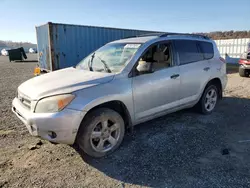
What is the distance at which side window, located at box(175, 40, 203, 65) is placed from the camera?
15.0ft

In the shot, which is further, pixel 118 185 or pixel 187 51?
pixel 187 51

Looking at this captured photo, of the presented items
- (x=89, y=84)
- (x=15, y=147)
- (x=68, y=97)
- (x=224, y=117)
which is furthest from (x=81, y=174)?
(x=224, y=117)

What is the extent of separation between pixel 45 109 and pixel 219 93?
14.7 feet

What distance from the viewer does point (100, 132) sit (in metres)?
3.40

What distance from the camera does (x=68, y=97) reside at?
300 cm

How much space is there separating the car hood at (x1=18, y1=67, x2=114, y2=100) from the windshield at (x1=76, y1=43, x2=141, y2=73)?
29cm

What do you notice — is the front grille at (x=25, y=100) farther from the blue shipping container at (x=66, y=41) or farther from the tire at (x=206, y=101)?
the blue shipping container at (x=66, y=41)

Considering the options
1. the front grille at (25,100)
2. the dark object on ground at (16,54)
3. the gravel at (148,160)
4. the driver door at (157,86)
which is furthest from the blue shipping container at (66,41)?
the dark object on ground at (16,54)

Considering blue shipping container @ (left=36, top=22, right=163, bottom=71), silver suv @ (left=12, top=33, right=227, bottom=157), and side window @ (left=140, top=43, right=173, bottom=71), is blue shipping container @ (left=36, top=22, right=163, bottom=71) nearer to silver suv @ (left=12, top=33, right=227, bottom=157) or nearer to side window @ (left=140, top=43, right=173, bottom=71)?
silver suv @ (left=12, top=33, right=227, bottom=157)

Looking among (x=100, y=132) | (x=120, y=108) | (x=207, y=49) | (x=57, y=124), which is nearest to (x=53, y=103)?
(x=57, y=124)

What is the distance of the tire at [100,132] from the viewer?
3223 mm

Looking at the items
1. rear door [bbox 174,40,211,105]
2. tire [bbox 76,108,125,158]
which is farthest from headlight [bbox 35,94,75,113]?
rear door [bbox 174,40,211,105]

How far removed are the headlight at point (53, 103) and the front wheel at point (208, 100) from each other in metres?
3.42

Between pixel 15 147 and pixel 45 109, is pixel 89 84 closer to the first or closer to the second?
pixel 45 109
